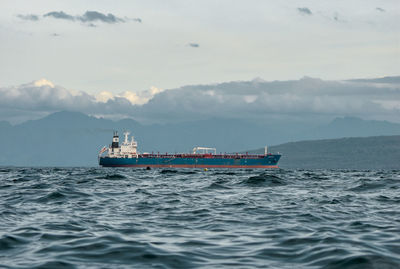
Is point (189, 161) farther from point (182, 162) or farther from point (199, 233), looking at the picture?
point (199, 233)

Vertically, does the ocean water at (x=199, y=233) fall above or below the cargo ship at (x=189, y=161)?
above

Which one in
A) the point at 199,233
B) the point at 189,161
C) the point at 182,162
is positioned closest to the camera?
the point at 199,233

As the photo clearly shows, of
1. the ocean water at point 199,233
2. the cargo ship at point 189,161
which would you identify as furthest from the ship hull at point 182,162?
the ocean water at point 199,233

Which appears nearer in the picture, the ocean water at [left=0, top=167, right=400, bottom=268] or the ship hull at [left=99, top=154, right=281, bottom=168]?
the ocean water at [left=0, top=167, right=400, bottom=268]

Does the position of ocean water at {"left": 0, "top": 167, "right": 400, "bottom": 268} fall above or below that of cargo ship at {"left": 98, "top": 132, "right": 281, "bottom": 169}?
above

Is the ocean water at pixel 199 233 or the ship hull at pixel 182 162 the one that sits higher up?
the ocean water at pixel 199 233

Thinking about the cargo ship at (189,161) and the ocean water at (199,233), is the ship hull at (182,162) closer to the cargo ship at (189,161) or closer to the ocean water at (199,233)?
the cargo ship at (189,161)

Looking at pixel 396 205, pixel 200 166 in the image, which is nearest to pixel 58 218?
pixel 396 205

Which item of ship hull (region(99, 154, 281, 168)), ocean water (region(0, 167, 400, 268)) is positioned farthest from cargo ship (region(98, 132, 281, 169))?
ocean water (region(0, 167, 400, 268))

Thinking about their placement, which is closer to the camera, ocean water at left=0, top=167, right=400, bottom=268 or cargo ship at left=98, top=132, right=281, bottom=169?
ocean water at left=0, top=167, right=400, bottom=268

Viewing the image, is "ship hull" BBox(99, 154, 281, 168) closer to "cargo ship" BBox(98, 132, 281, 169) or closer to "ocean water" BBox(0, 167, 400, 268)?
"cargo ship" BBox(98, 132, 281, 169)

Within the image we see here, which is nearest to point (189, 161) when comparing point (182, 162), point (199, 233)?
point (182, 162)

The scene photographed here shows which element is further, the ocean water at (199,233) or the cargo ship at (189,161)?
the cargo ship at (189,161)

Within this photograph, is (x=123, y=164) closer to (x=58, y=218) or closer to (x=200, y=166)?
(x=200, y=166)
